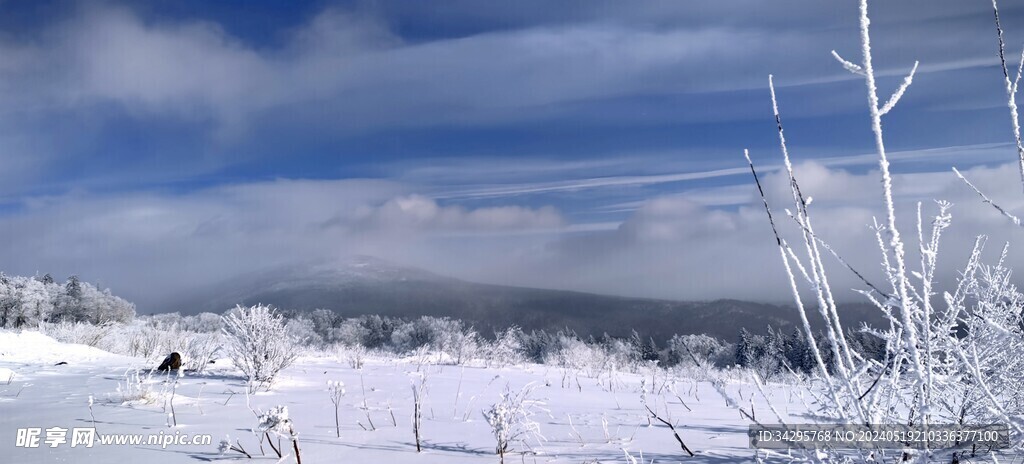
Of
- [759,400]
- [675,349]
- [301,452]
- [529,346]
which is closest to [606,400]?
[759,400]

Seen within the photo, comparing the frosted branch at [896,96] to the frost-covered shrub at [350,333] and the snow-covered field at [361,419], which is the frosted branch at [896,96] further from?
the frost-covered shrub at [350,333]

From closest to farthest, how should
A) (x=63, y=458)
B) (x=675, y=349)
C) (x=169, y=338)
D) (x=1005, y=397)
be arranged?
(x=1005, y=397) → (x=63, y=458) → (x=169, y=338) → (x=675, y=349)

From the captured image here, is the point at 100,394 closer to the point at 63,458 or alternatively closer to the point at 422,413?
the point at 63,458

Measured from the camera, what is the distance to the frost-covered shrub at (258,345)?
7.68 metres

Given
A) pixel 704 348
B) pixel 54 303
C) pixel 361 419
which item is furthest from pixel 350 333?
pixel 361 419

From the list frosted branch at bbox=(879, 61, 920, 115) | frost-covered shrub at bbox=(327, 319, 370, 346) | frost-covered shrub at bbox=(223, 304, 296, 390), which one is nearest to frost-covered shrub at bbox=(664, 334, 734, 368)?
frost-covered shrub at bbox=(327, 319, 370, 346)

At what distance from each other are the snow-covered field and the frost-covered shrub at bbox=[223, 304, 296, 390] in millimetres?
300

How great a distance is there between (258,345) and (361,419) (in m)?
3.51

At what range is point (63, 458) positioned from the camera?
3.79m

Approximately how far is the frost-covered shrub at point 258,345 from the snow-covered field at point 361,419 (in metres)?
0.30

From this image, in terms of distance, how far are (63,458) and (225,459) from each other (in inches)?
43.1

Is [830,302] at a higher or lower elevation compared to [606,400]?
higher

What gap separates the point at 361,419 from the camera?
4988mm

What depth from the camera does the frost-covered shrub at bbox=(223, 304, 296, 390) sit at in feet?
25.2
